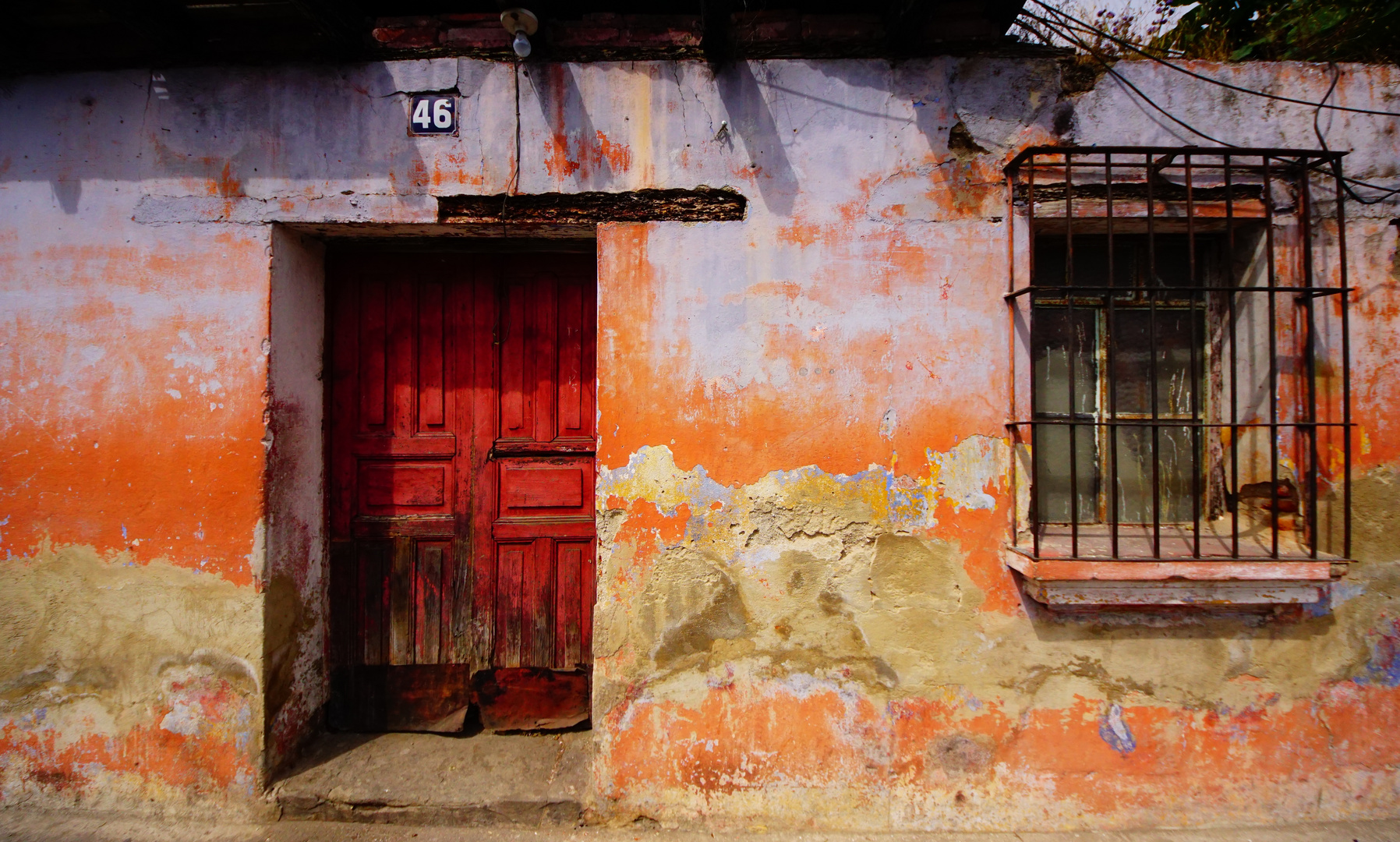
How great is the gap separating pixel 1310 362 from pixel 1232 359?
36 centimetres

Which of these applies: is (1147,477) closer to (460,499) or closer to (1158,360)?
(1158,360)

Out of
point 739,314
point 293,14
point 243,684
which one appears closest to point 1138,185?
point 739,314

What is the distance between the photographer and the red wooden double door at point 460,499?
2.90 metres

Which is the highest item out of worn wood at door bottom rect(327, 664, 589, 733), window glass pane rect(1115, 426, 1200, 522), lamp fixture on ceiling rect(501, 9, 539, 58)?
lamp fixture on ceiling rect(501, 9, 539, 58)

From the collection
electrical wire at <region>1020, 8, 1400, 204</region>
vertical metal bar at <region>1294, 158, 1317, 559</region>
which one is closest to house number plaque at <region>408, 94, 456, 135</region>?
electrical wire at <region>1020, 8, 1400, 204</region>

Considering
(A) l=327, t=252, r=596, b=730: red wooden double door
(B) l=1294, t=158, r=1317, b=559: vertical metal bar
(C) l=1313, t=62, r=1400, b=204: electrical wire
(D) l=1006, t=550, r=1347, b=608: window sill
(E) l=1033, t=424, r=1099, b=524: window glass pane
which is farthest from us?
(A) l=327, t=252, r=596, b=730: red wooden double door

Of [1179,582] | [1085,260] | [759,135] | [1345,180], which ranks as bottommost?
[1179,582]

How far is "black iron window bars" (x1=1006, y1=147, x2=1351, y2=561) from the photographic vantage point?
7.91ft

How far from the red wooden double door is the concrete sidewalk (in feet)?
1.62

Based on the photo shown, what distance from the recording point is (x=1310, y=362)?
245 centimetres

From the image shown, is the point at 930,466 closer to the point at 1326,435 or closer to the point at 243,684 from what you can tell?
the point at 1326,435

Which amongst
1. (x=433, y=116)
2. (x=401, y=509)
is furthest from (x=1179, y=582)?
(x=433, y=116)

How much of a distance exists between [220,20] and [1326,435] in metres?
4.85

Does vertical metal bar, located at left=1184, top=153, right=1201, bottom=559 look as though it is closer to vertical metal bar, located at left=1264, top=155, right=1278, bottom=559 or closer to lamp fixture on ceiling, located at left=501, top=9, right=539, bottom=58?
vertical metal bar, located at left=1264, top=155, right=1278, bottom=559
